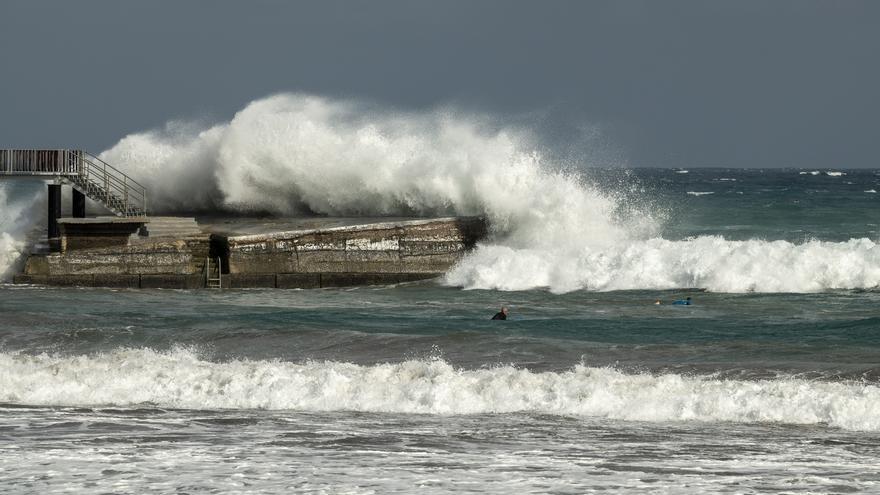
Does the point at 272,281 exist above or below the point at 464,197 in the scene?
below

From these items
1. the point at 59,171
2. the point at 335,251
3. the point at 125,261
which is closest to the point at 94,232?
the point at 125,261

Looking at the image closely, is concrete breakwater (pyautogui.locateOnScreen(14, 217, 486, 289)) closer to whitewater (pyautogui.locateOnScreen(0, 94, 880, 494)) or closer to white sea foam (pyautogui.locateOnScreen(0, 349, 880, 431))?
whitewater (pyautogui.locateOnScreen(0, 94, 880, 494))

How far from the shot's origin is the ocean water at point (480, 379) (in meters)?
10.2

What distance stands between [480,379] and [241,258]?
10573mm

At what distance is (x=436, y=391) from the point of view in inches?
527

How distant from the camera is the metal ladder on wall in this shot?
23.4 meters

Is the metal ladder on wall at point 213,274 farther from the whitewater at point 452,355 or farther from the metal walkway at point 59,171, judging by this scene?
the metal walkway at point 59,171

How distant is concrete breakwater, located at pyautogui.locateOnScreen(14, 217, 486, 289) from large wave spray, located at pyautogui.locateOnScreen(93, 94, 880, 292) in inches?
45.7

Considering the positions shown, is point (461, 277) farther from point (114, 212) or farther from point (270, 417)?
point (270, 417)

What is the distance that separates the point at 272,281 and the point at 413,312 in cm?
396

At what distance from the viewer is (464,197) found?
27.6m

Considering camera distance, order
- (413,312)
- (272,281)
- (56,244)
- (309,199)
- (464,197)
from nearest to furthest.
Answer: (413,312)
(272,281)
(56,244)
(464,197)
(309,199)

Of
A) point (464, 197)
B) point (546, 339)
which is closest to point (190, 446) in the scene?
point (546, 339)

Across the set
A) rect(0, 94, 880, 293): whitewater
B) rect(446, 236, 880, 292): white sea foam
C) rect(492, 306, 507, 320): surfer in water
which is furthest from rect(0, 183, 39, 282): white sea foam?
rect(492, 306, 507, 320): surfer in water
